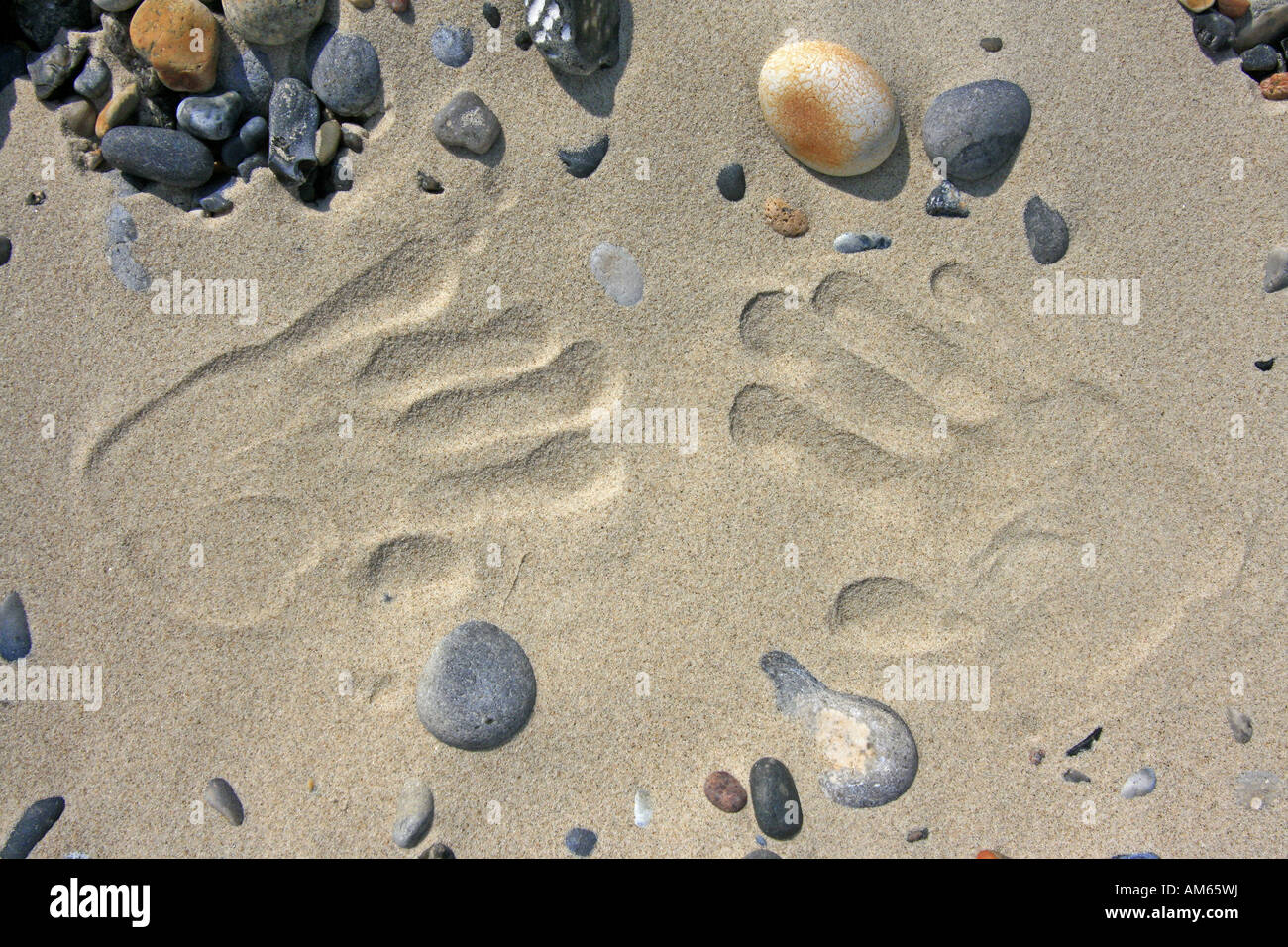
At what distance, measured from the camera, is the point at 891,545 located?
2270mm

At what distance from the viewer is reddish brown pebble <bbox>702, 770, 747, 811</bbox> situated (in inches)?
86.4

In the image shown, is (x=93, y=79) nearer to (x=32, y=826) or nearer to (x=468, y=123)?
(x=468, y=123)

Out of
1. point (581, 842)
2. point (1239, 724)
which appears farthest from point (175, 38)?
point (1239, 724)

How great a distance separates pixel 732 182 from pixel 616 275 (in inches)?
15.8

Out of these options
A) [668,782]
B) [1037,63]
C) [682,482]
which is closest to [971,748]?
[668,782]

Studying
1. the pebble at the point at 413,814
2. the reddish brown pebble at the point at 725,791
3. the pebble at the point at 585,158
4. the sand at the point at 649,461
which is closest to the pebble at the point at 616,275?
the sand at the point at 649,461

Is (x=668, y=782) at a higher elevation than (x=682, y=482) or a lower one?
lower

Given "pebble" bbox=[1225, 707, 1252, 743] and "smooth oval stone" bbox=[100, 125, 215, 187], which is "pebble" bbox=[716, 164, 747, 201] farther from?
"pebble" bbox=[1225, 707, 1252, 743]

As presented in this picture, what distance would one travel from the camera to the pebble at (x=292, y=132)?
2236 mm

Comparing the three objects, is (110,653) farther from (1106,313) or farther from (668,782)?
(1106,313)

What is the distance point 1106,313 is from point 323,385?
83.9 inches

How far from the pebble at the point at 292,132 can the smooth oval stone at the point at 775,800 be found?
199cm
